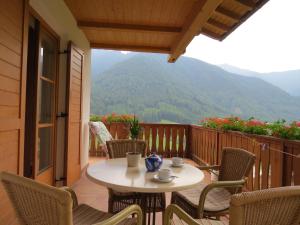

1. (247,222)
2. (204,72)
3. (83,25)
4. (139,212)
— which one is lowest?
(139,212)

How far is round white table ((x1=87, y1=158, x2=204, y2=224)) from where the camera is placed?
155 centimetres

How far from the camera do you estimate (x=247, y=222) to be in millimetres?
1013

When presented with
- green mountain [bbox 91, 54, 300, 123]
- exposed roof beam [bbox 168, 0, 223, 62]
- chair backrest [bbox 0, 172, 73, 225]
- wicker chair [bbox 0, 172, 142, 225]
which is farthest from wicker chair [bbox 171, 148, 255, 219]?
green mountain [bbox 91, 54, 300, 123]

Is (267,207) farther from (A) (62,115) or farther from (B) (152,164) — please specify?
(A) (62,115)

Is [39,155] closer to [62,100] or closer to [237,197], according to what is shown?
[62,100]

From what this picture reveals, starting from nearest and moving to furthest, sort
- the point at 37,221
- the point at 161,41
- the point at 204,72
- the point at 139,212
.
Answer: the point at 37,221, the point at 139,212, the point at 161,41, the point at 204,72

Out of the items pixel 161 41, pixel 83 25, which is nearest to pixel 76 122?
pixel 83 25

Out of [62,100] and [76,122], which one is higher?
[62,100]

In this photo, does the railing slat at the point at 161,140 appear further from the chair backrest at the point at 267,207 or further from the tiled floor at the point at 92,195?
the chair backrest at the point at 267,207

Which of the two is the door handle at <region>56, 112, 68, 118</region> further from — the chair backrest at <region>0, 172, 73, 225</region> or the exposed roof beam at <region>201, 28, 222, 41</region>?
the exposed roof beam at <region>201, 28, 222, 41</region>

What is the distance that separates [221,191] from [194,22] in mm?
2268

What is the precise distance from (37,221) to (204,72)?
81.5ft

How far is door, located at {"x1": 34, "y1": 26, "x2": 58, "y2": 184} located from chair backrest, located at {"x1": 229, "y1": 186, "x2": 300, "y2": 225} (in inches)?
93.6

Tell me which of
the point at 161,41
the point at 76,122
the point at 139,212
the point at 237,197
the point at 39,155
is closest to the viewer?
the point at 237,197
